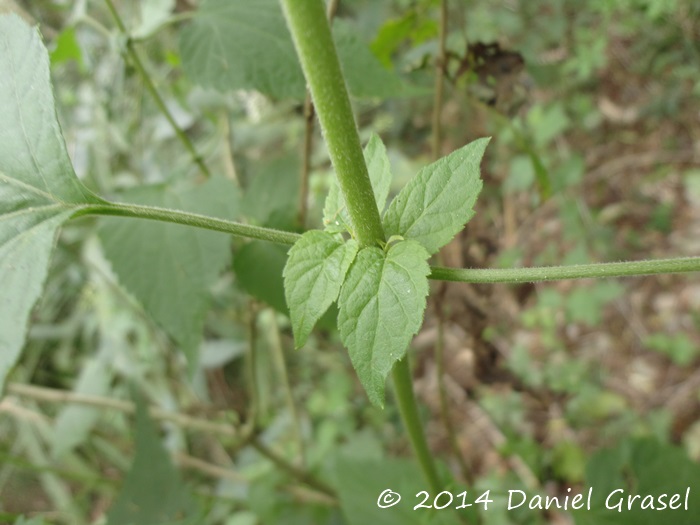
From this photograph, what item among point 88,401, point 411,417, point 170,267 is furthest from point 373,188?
point 88,401

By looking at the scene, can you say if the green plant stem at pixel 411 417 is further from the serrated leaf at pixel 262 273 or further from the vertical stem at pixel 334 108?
the serrated leaf at pixel 262 273

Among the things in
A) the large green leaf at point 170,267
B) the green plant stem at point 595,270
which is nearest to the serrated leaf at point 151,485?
the large green leaf at point 170,267

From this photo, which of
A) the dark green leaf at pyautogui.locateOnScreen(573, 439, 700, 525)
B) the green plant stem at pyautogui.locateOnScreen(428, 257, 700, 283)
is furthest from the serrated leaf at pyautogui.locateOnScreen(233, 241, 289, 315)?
the dark green leaf at pyautogui.locateOnScreen(573, 439, 700, 525)

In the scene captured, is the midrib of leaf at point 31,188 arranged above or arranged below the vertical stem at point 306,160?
below

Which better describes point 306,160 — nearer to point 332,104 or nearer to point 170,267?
point 170,267

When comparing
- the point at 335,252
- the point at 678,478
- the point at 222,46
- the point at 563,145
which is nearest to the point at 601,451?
the point at 678,478

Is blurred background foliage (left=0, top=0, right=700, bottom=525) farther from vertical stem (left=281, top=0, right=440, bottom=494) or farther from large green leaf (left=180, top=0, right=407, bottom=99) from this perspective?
vertical stem (left=281, top=0, right=440, bottom=494)

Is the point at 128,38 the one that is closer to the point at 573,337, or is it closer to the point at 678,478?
the point at 678,478

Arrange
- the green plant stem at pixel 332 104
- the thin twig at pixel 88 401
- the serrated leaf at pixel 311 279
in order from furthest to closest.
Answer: the thin twig at pixel 88 401 < the serrated leaf at pixel 311 279 < the green plant stem at pixel 332 104
